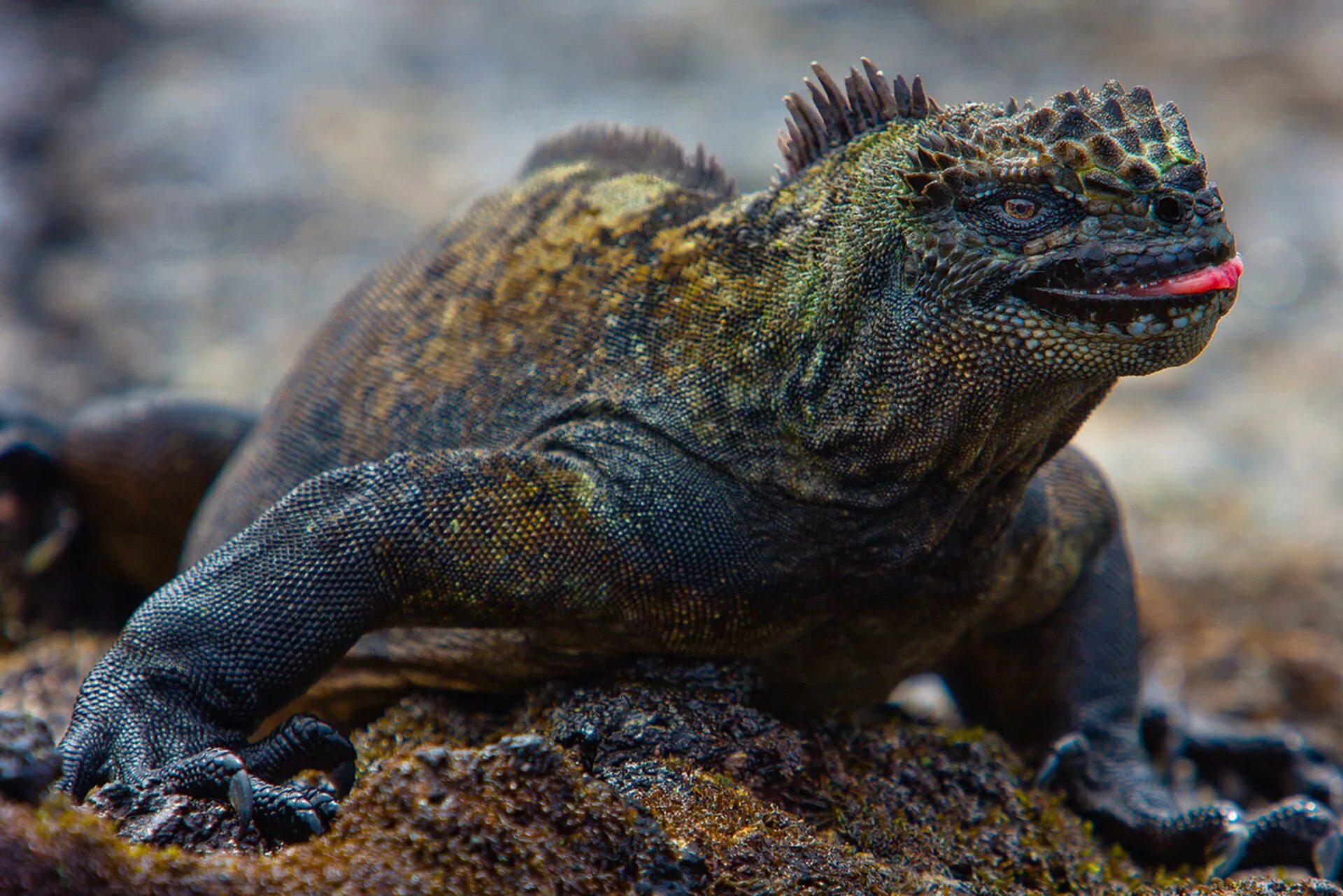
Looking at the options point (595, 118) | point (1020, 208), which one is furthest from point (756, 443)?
point (595, 118)

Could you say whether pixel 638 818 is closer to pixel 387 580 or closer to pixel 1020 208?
pixel 387 580

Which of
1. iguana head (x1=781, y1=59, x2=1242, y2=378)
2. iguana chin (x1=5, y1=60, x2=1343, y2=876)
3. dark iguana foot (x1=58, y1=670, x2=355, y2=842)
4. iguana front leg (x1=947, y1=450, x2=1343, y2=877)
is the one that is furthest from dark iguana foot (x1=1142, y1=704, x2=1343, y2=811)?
dark iguana foot (x1=58, y1=670, x2=355, y2=842)

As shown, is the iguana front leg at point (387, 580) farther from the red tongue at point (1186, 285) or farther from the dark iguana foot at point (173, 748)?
the red tongue at point (1186, 285)

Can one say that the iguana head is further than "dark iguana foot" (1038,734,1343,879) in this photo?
No

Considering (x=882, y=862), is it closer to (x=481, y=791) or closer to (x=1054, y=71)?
(x=481, y=791)

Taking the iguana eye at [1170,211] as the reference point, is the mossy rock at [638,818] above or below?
below

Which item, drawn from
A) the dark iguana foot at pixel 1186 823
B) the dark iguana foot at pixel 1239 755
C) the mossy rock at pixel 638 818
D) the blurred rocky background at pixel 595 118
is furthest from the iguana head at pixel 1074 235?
the blurred rocky background at pixel 595 118

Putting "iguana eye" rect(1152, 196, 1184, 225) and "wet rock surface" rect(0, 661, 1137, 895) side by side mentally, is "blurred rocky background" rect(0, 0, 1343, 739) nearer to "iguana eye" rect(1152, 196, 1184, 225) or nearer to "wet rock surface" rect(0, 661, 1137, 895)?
"wet rock surface" rect(0, 661, 1137, 895)

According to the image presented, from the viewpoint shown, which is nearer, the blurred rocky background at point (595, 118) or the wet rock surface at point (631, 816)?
the wet rock surface at point (631, 816)
